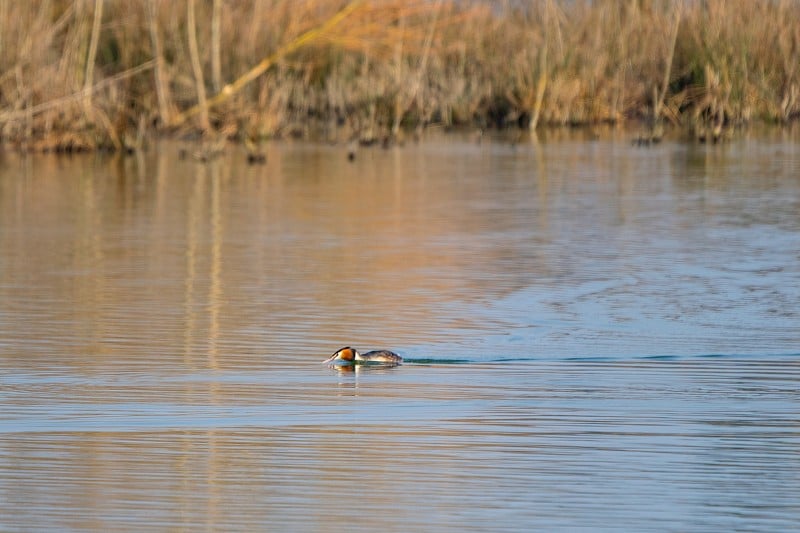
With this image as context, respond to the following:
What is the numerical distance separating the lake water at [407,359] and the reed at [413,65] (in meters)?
7.20

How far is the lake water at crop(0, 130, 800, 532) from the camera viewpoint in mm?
5289

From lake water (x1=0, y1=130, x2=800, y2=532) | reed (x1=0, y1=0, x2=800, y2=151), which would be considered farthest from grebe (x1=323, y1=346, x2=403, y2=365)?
reed (x1=0, y1=0, x2=800, y2=151)

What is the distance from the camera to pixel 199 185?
57.4 feet

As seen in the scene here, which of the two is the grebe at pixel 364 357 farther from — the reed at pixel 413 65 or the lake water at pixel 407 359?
the reed at pixel 413 65

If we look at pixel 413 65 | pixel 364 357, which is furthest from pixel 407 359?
pixel 413 65

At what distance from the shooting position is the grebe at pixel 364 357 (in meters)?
7.51

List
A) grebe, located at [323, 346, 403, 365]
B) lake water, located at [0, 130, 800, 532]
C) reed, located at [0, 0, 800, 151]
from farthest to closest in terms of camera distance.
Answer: reed, located at [0, 0, 800, 151] < grebe, located at [323, 346, 403, 365] < lake water, located at [0, 130, 800, 532]

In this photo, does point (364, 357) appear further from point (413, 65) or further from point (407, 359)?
point (413, 65)

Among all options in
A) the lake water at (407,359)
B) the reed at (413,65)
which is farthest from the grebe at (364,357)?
the reed at (413,65)

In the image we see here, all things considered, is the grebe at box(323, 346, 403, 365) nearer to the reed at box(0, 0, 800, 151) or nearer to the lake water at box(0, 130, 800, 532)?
the lake water at box(0, 130, 800, 532)

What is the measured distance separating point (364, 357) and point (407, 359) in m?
0.37

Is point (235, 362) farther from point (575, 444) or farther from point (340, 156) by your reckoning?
point (340, 156)

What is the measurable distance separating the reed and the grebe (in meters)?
14.7

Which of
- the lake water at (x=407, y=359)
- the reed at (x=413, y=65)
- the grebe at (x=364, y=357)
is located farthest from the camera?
the reed at (x=413, y=65)
